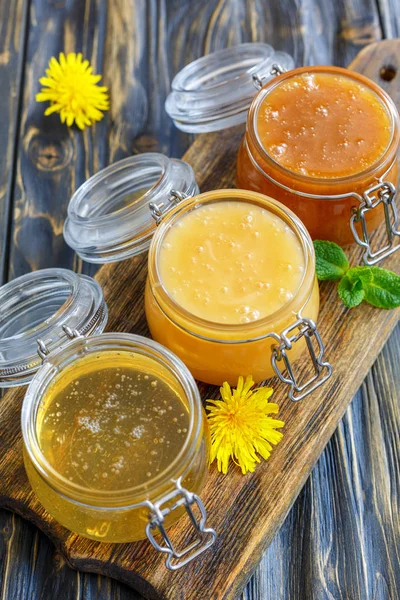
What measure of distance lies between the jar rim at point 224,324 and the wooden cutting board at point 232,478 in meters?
0.21

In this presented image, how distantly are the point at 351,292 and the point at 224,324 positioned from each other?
38 cm

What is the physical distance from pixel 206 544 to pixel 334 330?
1.71 ft

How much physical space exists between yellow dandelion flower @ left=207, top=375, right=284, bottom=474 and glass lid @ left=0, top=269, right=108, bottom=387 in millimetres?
293

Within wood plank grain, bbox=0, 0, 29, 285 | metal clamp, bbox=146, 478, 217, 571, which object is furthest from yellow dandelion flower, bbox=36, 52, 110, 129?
metal clamp, bbox=146, 478, 217, 571

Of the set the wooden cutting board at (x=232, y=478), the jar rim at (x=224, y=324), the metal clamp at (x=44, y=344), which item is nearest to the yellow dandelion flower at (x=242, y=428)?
the wooden cutting board at (x=232, y=478)

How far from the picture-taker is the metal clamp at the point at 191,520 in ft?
4.05

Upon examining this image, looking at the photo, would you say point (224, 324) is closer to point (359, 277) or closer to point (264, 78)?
point (359, 277)

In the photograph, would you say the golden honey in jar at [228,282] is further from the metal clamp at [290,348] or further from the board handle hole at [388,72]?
the board handle hole at [388,72]

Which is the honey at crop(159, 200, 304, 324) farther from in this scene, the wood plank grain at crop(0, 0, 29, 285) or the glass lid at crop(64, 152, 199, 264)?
the wood plank grain at crop(0, 0, 29, 285)

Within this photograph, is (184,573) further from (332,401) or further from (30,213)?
(30,213)

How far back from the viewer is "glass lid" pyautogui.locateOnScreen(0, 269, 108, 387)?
1.43 m

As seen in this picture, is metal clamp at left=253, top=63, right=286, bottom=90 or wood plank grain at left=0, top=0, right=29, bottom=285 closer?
metal clamp at left=253, top=63, right=286, bottom=90

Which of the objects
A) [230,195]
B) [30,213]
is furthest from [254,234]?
[30,213]

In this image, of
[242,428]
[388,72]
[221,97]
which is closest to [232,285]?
[242,428]
